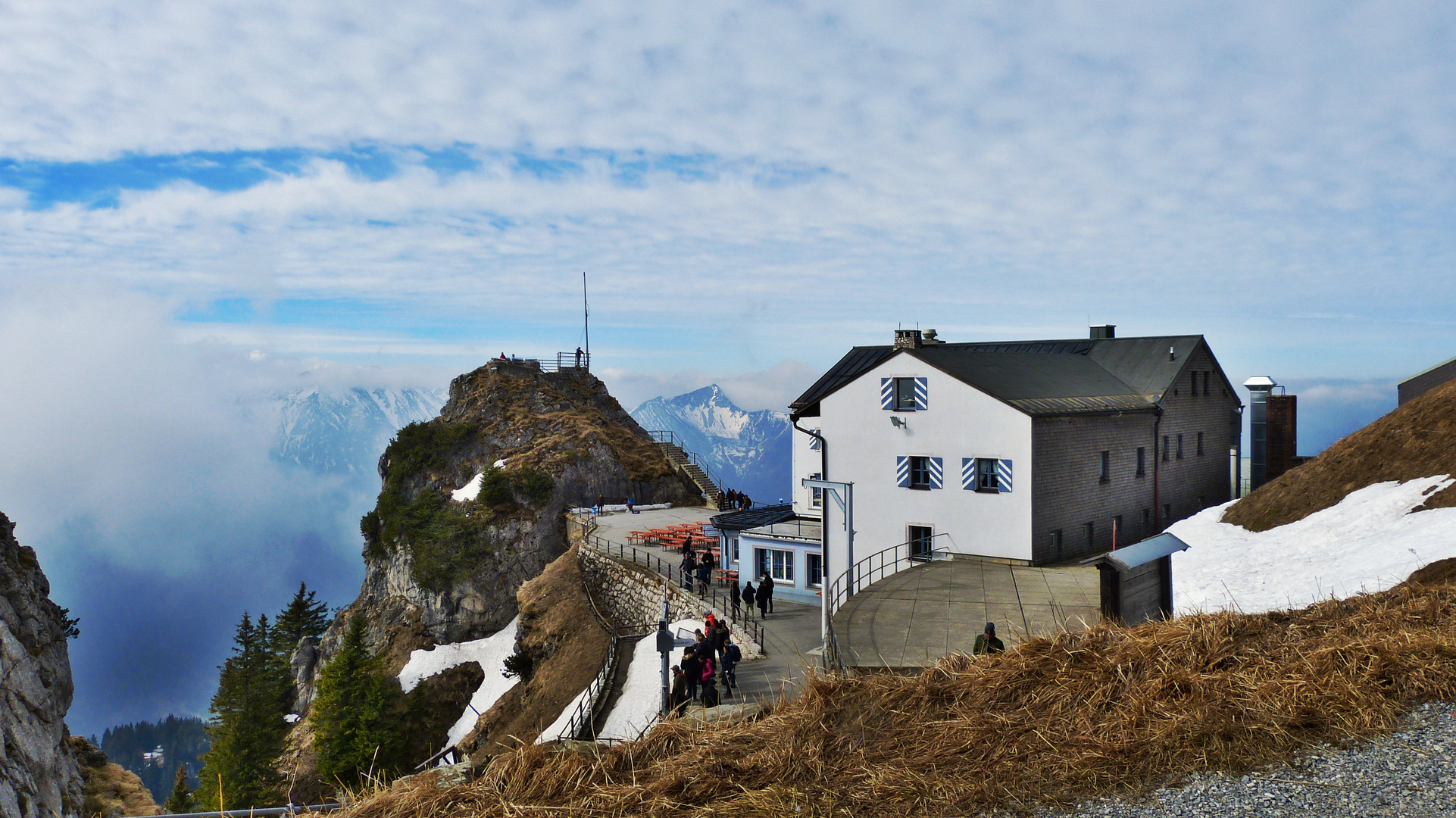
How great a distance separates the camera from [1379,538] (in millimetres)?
18719

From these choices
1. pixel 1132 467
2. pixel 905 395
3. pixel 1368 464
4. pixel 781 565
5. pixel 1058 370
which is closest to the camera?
pixel 1368 464

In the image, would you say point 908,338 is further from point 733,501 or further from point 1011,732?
point 1011,732

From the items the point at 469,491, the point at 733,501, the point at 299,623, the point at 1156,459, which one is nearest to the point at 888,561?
the point at 1156,459

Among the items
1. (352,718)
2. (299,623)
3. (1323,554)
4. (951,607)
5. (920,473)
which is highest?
(920,473)

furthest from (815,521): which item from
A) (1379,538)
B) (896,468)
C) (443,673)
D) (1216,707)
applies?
(1216,707)

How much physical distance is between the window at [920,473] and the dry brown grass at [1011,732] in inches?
738

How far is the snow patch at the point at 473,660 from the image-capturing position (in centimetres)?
4325

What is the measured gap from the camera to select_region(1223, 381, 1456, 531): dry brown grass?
873 inches

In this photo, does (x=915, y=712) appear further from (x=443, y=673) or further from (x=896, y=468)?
(x=443, y=673)

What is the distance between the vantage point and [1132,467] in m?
29.7

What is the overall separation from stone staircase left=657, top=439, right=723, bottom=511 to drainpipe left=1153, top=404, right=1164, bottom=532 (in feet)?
91.3

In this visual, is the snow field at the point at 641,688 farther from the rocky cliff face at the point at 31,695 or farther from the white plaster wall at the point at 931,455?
the rocky cliff face at the point at 31,695

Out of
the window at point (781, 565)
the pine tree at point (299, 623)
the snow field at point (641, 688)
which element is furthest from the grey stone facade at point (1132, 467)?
the pine tree at point (299, 623)

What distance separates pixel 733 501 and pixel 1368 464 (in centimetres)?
3427
